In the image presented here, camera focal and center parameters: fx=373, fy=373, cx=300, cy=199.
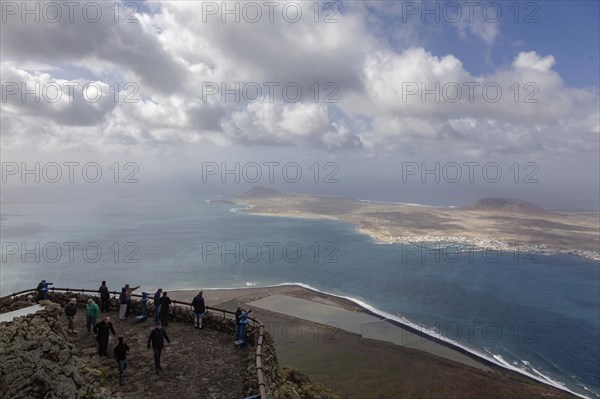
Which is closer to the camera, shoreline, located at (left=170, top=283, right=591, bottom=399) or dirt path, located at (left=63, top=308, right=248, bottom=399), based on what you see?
dirt path, located at (left=63, top=308, right=248, bottom=399)

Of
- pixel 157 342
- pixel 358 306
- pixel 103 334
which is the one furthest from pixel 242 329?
pixel 358 306

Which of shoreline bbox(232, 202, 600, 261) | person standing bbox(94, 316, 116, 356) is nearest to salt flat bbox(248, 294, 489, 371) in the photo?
person standing bbox(94, 316, 116, 356)

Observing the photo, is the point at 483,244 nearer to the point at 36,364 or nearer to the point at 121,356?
the point at 121,356

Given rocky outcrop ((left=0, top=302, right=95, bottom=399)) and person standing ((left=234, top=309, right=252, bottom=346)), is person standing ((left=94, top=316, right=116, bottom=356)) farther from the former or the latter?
person standing ((left=234, top=309, right=252, bottom=346))

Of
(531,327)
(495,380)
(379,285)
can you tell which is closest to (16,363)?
(495,380)

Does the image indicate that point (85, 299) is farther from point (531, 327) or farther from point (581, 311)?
point (581, 311)

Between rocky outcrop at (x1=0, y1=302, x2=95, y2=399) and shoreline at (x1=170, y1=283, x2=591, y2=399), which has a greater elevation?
rocky outcrop at (x1=0, y1=302, x2=95, y2=399)

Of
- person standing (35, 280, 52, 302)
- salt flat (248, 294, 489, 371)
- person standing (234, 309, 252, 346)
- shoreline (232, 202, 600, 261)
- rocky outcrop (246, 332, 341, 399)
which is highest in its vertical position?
person standing (35, 280, 52, 302)

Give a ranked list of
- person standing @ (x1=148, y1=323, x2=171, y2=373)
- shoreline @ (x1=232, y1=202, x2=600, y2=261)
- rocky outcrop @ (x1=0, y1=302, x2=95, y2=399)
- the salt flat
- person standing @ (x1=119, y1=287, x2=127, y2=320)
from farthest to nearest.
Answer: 1. shoreline @ (x1=232, y1=202, x2=600, y2=261)
2. the salt flat
3. person standing @ (x1=119, y1=287, x2=127, y2=320)
4. person standing @ (x1=148, y1=323, x2=171, y2=373)
5. rocky outcrop @ (x1=0, y1=302, x2=95, y2=399)

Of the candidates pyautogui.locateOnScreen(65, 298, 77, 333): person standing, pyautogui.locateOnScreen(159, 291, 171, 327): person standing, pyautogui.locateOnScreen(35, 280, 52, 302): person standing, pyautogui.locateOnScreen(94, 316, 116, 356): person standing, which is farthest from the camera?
pyautogui.locateOnScreen(35, 280, 52, 302): person standing
